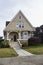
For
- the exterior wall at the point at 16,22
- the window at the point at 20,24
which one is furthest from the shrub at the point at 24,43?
the window at the point at 20,24

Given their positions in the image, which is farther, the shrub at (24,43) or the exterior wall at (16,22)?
the exterior wall at (16,22)

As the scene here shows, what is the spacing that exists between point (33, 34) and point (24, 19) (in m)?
5.86

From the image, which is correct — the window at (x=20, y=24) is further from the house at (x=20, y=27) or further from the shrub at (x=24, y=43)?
the shrub at (x=24, y=43)

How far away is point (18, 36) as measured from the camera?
178 ft

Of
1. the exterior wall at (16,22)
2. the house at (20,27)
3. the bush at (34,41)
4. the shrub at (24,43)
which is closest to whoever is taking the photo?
the shrub at (24,43)

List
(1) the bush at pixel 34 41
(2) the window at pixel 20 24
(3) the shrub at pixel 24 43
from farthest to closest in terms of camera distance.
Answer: (2) the window at pixel 20 24 → (1) the bush at pixel 34 41 → (3) the shrub at pixel 24 43

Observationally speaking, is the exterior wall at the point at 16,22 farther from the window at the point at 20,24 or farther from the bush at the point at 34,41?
the bush at the point at 34,41

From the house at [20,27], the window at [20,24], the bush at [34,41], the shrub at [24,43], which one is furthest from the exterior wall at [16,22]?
the shrub at [24,43]

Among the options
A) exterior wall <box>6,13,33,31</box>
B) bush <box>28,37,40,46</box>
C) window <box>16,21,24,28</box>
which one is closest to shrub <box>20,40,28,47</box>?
bush <box>28,37,40,46</box>

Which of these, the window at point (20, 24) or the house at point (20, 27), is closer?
the house at point (20, 27)

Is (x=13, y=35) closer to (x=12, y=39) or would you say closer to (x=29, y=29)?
(x=12, y=39)

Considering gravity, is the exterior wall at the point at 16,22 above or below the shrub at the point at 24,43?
above

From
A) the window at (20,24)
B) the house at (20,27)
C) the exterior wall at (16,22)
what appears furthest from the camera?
the window at (20,24)

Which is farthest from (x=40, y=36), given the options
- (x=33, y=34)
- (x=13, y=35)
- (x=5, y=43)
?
(x=5, y=43)
